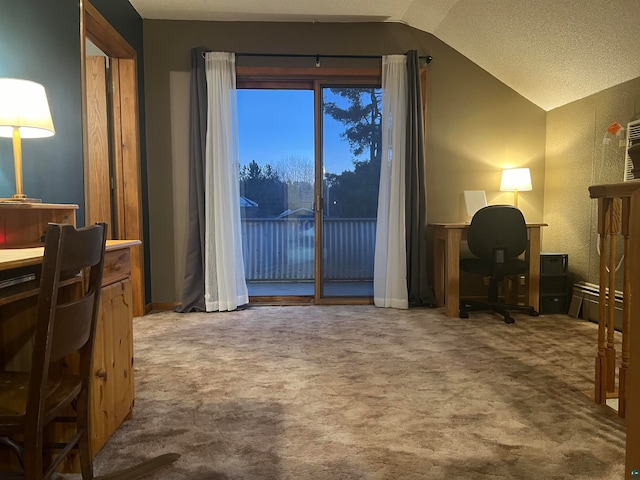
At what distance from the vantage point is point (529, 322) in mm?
3521

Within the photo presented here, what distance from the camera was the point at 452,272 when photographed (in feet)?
12.0

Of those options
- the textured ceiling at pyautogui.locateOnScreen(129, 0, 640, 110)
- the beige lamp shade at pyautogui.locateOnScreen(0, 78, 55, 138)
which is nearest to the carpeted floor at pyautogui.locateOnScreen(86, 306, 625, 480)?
the beige lamp shade at pyautogui.locateOnScreen(0, 78, 55, 138)

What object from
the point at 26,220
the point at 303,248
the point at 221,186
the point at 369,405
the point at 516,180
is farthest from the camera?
the point at 303,248

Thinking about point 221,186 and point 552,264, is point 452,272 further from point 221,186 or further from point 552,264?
point 221,186

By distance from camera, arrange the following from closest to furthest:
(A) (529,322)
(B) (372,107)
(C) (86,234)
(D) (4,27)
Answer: (C) (86,234), (D) (4,27), (A) (529,322), (B) (372,107)

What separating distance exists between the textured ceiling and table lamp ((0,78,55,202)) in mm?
2308

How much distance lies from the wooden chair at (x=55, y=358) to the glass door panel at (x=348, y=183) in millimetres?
3035

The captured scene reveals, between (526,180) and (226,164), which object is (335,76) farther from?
(526,180)

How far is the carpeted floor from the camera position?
154cm

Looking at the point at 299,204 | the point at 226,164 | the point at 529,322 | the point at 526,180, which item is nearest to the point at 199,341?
the point at 226,164

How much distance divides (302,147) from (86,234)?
11.1 ft

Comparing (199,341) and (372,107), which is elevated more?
(372,107)

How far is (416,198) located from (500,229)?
2.76ft

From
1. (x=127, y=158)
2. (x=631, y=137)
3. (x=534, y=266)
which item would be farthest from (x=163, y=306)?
(x=631, y=137)
